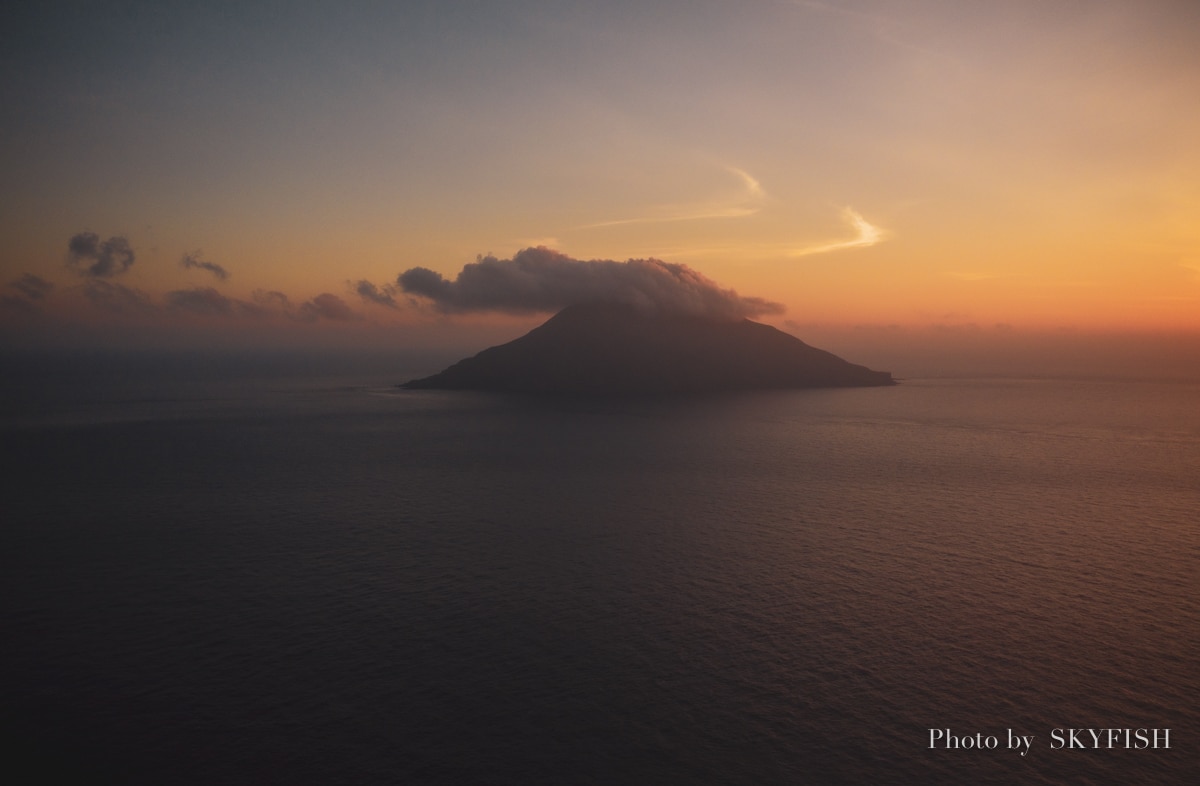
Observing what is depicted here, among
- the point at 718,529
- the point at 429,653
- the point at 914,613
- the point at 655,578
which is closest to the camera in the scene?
the point at 429,653

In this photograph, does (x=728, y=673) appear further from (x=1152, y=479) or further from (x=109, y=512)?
(x=1152, y=479)

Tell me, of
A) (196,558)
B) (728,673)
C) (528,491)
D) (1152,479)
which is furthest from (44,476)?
(1152,479)

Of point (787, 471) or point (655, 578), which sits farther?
point (787, 471)

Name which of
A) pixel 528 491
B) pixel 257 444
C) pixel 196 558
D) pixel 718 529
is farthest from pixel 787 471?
pixel 257 444

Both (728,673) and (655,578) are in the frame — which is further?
(655,578)

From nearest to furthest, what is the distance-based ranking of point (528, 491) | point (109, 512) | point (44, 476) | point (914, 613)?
point (914, 613)
point (109, 512)
point (528, 491)
point (44, 476)

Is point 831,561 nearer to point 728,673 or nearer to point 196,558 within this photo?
point 728,673
